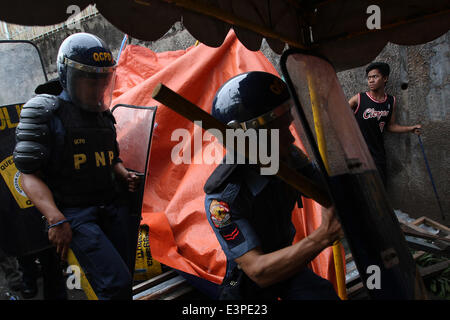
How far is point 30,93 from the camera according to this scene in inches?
119

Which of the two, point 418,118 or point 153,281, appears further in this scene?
point 418,118

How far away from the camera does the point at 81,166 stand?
2281 millimetres

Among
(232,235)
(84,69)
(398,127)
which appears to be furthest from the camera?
(398,127)

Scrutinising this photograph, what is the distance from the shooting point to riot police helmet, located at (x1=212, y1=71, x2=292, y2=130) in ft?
4.86

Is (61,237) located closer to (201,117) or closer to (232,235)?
(232,235)

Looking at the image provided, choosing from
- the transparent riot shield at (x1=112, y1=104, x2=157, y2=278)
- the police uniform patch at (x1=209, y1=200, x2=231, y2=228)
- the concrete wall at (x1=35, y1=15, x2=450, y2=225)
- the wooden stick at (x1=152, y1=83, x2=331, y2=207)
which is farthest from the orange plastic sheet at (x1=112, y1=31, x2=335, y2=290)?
the wooden stick at (x1=152, y1=83, x2=331, y2=207)

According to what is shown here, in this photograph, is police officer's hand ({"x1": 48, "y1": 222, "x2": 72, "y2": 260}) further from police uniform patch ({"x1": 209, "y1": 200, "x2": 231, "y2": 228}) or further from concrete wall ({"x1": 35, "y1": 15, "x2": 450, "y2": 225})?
concrete wall ({"x1": 35, "y1": 15, "x2": 450, "y2": 225})

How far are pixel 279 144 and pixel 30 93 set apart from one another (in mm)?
2548

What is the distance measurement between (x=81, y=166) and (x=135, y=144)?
0.63 m

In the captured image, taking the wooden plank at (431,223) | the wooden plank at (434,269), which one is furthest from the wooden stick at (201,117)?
the wooden plank at (431,223)

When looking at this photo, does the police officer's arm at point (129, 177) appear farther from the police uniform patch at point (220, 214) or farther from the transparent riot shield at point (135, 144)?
the police uniform patch at point (220, 214)

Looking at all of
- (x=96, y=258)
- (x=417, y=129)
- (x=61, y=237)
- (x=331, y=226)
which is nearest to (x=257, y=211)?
(x=331, y=226)

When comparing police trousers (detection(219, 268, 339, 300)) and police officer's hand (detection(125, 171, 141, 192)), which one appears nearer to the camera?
police trousers (detection(219, 268, 339, 300))

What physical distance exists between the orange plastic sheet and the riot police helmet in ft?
6.59
